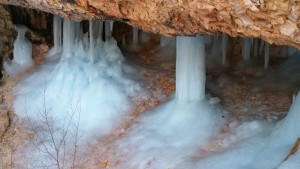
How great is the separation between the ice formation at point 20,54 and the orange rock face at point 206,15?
16.9 ft

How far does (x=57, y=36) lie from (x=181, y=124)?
5375 millimetres

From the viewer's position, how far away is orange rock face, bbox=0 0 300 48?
534cm

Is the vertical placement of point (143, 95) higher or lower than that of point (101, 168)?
higher

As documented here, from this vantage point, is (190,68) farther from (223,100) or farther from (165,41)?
(165,41)

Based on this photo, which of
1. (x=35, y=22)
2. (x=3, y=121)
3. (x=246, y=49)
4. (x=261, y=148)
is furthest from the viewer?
(x=35, y=22)

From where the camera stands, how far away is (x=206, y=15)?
6020mm

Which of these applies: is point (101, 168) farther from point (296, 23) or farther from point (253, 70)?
point (296, 23)

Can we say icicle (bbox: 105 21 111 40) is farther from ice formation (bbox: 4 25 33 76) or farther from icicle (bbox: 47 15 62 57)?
ice formation (bbox: 4 25 33 76)

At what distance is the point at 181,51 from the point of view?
922cm

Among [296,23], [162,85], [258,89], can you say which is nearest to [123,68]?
[162,85]

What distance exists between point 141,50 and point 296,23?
8.32 m

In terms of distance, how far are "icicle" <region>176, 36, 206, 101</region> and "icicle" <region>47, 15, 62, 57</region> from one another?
4760 mm

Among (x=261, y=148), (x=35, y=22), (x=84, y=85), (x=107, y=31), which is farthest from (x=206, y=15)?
(x=35, y=22)

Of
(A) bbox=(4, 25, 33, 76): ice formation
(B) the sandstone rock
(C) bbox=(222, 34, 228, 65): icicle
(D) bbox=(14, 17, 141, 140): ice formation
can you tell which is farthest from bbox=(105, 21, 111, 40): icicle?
(B) the sandstone rock
